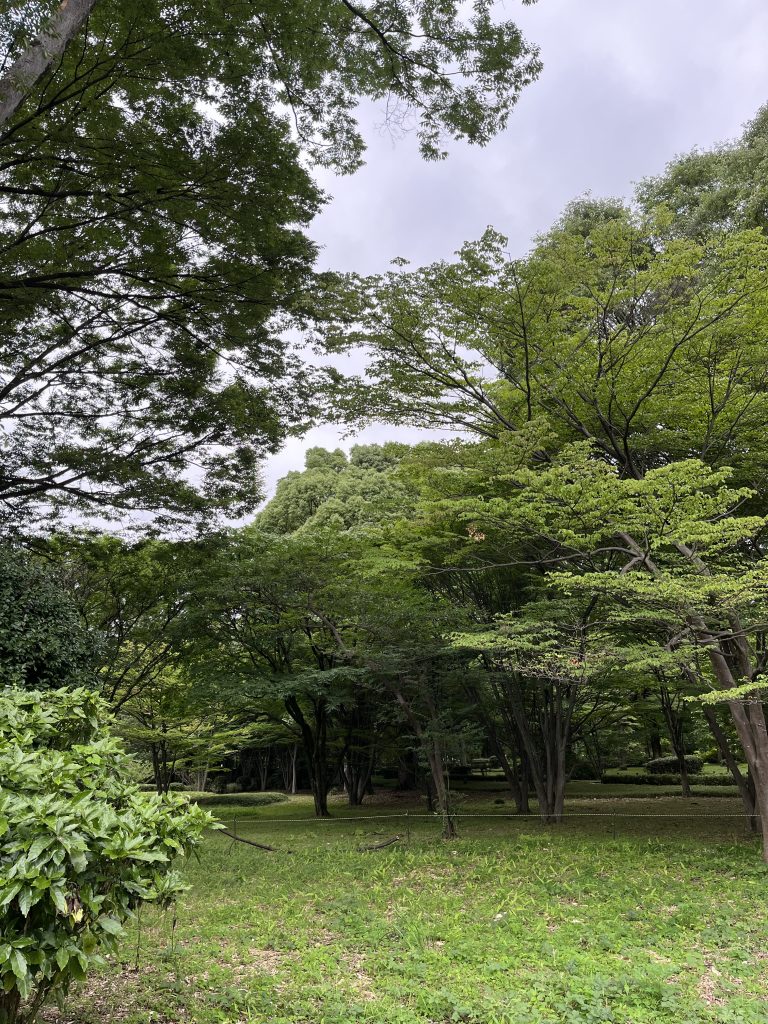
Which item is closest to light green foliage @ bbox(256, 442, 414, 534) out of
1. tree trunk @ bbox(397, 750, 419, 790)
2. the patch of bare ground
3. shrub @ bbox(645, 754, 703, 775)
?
tree trunk @ bbox(397, 750, 419, 790)

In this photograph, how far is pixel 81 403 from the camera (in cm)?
731

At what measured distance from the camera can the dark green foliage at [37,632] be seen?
5.30 meters

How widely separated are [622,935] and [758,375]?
6390mm

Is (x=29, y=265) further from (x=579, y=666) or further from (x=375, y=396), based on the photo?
(x=579, y=666)

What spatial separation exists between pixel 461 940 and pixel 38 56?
6535 millimetres

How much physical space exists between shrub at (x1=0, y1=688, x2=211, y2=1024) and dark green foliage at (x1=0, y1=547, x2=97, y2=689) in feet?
10.2

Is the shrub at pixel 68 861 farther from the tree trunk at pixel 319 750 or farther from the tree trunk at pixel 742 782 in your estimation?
the tree trunk at pixel 319 750

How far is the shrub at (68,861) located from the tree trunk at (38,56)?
3.72 meters

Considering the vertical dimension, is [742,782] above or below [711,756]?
above

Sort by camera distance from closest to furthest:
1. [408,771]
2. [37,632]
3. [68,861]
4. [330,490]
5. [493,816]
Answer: [68,861] < [37,632] < [493,816] < [408,771] < [330,490]

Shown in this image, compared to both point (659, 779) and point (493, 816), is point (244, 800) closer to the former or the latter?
point (493, 816)

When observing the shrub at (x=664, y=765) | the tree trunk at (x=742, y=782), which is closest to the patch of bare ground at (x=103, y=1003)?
the tree trunk at (x=742, y=782)

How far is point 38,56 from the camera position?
147 inches

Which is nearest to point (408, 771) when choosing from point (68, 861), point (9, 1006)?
point (9, 1006)
